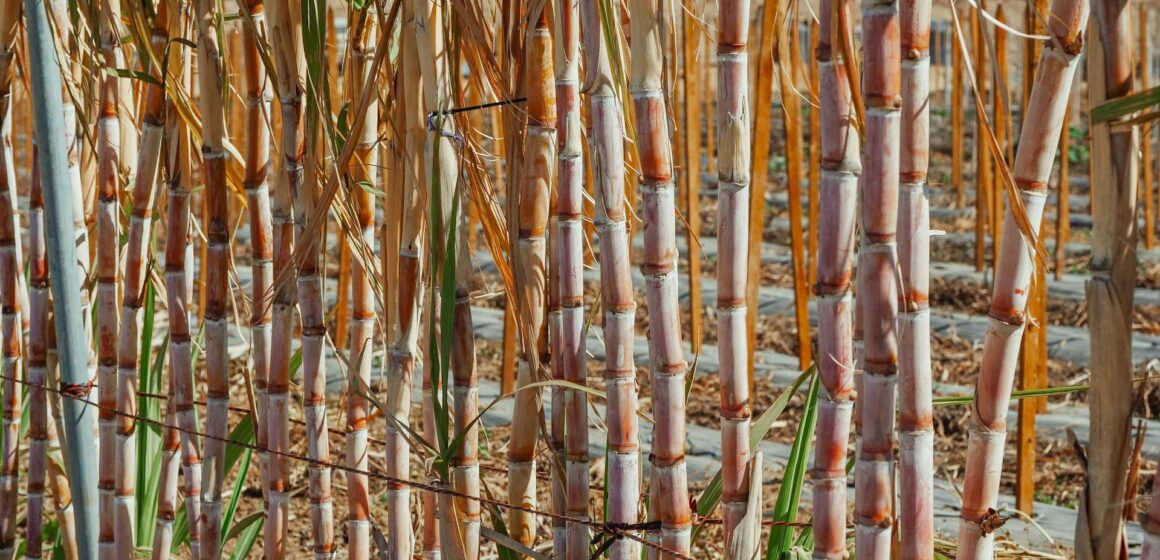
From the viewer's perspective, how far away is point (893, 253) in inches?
26.4

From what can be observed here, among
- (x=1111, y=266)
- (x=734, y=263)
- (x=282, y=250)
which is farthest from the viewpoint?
(x=282, y=250)

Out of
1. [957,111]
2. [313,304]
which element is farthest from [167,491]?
[957,111]

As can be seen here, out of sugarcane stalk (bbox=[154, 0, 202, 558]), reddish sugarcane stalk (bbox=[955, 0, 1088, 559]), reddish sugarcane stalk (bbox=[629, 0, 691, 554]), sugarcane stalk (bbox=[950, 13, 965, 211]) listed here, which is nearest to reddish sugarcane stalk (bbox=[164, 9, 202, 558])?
sugarcane stalk (bbox=[154, 0, 202, 558])

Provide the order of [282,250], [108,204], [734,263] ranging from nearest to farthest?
[734,263] < [282,250] < [108,204]

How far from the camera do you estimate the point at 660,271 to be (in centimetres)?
79

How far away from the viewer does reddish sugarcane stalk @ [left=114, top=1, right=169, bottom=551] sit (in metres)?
1.06

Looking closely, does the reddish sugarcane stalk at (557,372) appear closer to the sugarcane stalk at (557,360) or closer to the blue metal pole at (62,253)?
the sugarcane stalk at (557,360)

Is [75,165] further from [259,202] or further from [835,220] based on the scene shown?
[835,220]

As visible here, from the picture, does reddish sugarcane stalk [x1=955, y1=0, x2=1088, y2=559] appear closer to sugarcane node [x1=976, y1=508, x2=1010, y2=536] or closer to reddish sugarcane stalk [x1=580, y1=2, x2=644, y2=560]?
sugarcane node [x1=976, y1=508, x2=1010, y2=536]

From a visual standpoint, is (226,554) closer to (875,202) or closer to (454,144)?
(454,144)

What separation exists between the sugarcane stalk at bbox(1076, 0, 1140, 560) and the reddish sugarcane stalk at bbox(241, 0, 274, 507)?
643 millimetres

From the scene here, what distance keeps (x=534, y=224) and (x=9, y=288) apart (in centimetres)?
75

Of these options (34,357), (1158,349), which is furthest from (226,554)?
(1158,349)

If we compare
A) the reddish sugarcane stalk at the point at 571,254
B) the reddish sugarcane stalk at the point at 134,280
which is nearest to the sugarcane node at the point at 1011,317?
the reddish sugarcane stalk at the point at 571,254
